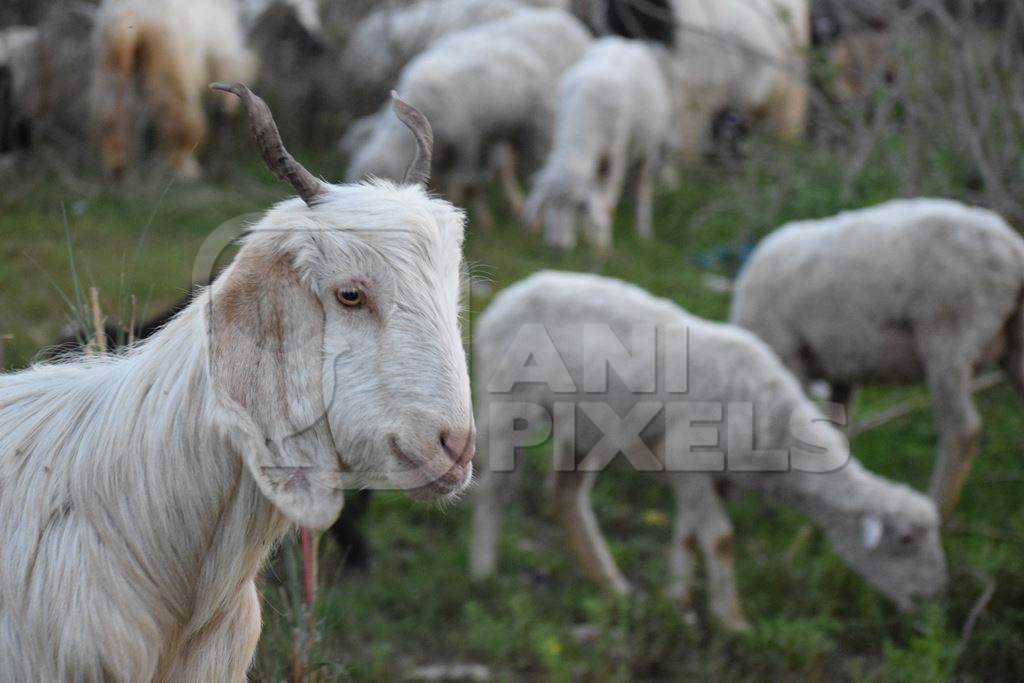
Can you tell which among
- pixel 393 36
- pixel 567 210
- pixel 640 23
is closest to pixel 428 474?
pixel 567 210

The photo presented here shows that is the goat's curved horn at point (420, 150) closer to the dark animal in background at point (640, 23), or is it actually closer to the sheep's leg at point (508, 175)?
the sheep's leg at point (508, 175)

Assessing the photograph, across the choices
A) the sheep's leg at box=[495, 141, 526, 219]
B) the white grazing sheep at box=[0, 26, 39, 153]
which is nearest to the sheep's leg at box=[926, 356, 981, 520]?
the sheep's leg at box=[495, 141, 526, 219]

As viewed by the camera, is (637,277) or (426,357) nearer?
(426,357)

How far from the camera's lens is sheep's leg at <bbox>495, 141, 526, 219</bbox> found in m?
11.2

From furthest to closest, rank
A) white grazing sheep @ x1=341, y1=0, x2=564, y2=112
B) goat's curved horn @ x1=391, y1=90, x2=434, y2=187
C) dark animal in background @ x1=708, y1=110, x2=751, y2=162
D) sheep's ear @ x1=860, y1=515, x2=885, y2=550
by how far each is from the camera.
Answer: white grazing sheep @ x1=341, y1=0, x2=564, y2=112 → dark animal in background @ x1=708, y1=110, x2=751, y2=162 → sheep's ear @ x1=860, y1=515, x2=885, y2=550 → goat's curved horn @ x1=391, y1=90, x2=434, y2=187

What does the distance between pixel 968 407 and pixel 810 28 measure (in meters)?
8.83

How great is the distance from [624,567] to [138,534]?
453cm

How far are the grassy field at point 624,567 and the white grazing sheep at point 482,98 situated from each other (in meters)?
1.32

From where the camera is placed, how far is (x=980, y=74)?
997 centimetres

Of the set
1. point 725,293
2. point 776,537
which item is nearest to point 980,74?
point 725,293

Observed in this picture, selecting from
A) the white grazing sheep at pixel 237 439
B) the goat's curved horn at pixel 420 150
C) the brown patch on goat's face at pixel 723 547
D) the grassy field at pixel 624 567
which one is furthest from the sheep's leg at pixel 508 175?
the white grazing sheep at pixel 237 439

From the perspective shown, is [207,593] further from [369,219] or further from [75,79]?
[75,79]

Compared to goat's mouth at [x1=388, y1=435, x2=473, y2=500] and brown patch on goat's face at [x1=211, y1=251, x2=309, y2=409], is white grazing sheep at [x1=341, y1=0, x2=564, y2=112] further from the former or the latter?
goat's mouth at [x1=388, y1=435, x2=473, y2=500]

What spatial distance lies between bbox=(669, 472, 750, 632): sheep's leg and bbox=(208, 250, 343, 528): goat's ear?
3947 mm
